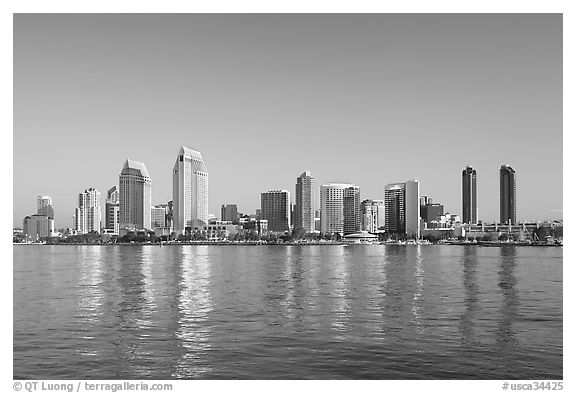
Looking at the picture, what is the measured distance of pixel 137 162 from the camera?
68.1m

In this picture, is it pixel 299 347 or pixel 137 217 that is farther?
pixel 137 217

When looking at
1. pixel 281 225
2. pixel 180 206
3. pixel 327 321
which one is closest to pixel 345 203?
pixel 281 225

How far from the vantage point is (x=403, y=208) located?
74000 millimetres

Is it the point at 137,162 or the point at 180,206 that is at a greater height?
the point at 137,162

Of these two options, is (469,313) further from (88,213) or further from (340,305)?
(88,213)

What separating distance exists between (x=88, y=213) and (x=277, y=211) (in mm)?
22157

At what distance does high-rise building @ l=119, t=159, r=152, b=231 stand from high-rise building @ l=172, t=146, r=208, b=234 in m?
3.37

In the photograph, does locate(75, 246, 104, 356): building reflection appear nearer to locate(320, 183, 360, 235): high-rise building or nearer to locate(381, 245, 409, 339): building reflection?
locate(381, 245, 409, 339): building reflection

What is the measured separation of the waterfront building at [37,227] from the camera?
45.5 metres

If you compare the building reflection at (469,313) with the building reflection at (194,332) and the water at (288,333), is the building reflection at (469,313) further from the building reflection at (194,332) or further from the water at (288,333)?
the building reflection at (194,332)

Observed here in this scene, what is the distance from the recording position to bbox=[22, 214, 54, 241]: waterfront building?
149 ft
